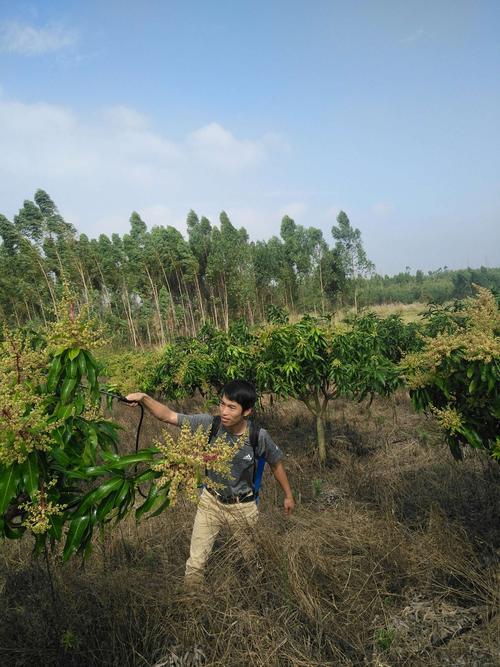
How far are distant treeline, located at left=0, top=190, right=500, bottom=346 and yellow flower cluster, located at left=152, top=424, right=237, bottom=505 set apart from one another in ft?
91.5

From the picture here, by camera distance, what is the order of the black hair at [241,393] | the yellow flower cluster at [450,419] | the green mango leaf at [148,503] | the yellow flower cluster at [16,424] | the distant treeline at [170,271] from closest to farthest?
the yellow flower cluster at [16,424] → the green mango leaf at [148,503] → the yellow flower cluster at [450,419] → the black hair at [241,393] → the distant treeline at [170,271]

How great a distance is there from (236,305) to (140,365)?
29787 millimetres

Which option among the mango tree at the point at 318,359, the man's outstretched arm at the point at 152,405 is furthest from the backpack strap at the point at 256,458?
the mango tree at the point at 318,359

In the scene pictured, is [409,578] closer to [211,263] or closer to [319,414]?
[319,414]

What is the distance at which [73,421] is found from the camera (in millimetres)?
2100

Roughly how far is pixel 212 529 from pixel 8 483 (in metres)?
1.77

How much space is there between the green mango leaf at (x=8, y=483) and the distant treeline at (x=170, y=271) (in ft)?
92.2

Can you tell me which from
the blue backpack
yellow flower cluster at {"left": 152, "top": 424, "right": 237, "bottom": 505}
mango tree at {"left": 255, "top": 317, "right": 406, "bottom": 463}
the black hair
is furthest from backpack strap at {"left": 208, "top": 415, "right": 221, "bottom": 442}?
mango tree at {"left": 255, "top": 317, "right": 406, "bottom": 463}

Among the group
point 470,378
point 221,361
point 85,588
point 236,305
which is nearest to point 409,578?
point 470,378

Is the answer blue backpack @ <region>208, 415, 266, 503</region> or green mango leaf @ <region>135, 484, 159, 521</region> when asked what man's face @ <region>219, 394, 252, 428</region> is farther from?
green mango leaf @ <region>135, 484, 159, 521</region>

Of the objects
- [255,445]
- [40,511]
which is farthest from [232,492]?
[40,511]

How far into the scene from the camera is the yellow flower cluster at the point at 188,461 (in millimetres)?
1680

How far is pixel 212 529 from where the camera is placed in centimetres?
303

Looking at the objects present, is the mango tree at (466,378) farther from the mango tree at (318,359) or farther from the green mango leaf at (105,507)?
the mango tree at (318,359)
